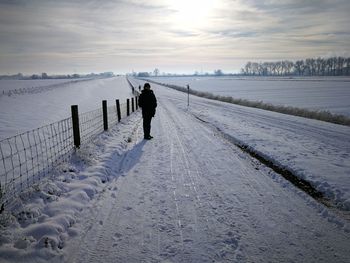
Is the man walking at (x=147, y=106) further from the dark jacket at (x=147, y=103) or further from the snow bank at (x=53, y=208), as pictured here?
the snow bank at (x=53, y=208)

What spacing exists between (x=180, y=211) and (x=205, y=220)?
498 millimetres

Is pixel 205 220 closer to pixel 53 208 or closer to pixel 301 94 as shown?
pixel 53 208

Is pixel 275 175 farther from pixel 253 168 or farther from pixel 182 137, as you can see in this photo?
pixel 182 137

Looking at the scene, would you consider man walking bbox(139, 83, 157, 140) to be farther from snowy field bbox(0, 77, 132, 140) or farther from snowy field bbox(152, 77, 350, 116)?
snowy field bbox(152, 77, 350, 116)

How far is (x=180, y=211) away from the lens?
14.9 feet

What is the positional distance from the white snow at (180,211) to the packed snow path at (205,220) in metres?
0.02

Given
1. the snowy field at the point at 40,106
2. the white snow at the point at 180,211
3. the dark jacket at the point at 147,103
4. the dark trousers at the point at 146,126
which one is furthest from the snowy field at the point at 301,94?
the snowy field at the point at 40,106

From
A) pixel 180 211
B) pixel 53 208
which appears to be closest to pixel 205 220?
pixel 180 211

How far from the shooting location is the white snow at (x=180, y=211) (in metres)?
3.50

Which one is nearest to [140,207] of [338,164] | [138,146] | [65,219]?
[65,219]

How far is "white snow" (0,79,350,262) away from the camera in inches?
138

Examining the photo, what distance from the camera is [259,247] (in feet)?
11.7

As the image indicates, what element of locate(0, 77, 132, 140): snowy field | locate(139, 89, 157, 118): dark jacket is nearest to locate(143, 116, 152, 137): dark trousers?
locate(139, 89, 157, 118): dark jacket

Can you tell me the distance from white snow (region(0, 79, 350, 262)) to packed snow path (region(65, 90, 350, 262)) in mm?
16
